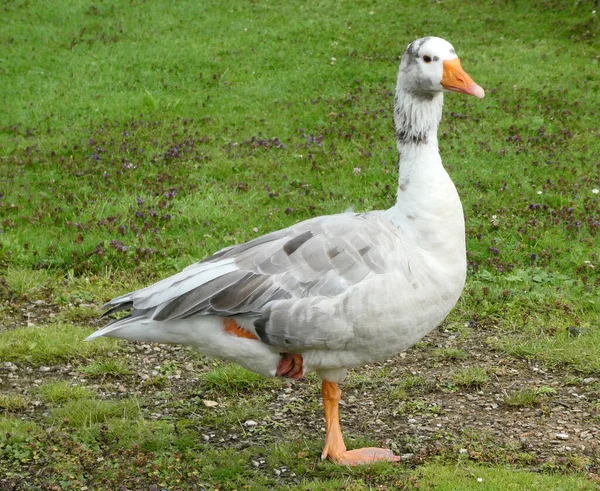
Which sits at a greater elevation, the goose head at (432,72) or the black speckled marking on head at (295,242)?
the goose head at (432,72)

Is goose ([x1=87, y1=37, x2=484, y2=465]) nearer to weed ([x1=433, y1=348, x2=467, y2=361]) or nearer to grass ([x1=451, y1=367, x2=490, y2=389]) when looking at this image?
grass ([x1=451, y1=367, x2=490, y2=389])

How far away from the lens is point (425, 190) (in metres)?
4.94

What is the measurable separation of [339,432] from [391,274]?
1.24m

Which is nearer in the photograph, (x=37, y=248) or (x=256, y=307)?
(x=256, y=307)

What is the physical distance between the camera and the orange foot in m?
5.13

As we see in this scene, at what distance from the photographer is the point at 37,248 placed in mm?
8422

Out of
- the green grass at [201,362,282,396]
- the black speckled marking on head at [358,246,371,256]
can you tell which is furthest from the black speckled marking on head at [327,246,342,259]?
the green grass at [201,362,282,396]

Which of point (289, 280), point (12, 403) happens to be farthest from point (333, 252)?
point (12, 403)

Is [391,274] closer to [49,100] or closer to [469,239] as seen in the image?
[469,239]

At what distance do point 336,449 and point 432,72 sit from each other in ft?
8.18

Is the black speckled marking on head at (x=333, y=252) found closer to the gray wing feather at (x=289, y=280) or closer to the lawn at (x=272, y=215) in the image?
the gray wing feather at (x=289, y=280)

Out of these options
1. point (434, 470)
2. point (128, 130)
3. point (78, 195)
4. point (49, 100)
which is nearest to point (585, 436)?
point (434, 470)

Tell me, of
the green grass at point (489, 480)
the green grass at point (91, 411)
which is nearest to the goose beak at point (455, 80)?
the green grass at point (489, 480)

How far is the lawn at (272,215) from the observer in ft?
17.6
